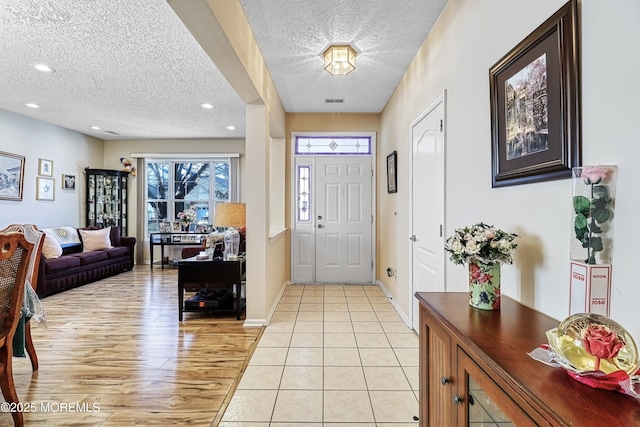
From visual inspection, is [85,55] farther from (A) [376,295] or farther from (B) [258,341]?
→ (A) [376,295]

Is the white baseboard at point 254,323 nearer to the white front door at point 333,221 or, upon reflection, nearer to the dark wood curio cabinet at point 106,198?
the white front door at point 333,221

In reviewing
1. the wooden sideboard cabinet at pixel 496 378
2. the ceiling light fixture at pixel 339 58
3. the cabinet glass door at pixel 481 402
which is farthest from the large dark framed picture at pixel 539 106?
the ceiling light fixture at pixel 339 58

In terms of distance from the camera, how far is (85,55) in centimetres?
297

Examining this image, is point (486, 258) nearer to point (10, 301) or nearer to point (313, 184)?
point (10, 301)

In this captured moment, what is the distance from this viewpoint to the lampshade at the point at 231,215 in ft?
11.0

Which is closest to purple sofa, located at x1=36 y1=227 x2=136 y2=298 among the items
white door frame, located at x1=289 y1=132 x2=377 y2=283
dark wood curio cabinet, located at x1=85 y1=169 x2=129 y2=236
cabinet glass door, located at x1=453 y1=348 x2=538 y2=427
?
dark wood curio cabinet, located at x1=85 y1=169 x2=129 y2=236

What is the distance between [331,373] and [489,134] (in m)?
1.87

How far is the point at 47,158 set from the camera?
5.32 meters

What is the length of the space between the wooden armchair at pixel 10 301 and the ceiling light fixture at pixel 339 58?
2580 mm


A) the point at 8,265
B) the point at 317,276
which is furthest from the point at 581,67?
the point at 317,276

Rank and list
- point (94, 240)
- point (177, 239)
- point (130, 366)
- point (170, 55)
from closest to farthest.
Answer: point (130, 366), point (170, 55), point (94, 240), point (177, 239)

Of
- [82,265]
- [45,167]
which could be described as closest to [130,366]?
[82,265]

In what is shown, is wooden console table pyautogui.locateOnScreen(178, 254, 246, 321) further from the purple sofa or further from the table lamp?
the purple sofa

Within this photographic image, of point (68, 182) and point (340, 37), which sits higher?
point (340, 37)
